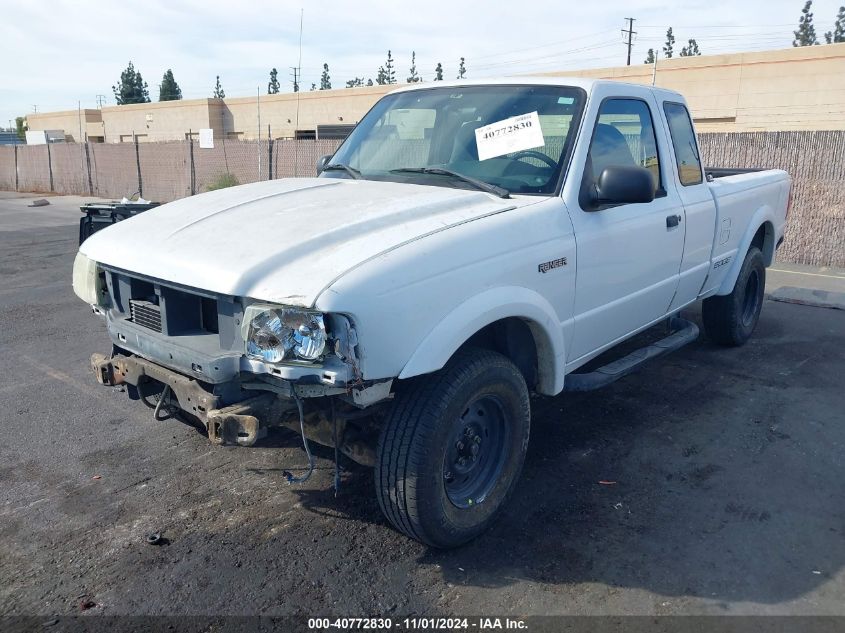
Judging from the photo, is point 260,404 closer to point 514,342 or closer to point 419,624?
point 419,624

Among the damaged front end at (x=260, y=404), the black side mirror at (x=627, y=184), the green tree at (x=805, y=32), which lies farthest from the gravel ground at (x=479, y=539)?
the green tree at (x=805, y=32)

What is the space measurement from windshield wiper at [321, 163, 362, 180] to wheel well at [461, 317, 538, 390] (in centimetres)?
137

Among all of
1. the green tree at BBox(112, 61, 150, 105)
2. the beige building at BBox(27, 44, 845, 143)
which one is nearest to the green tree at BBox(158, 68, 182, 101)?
the green tree at BBox(112, 61, 150, 105)

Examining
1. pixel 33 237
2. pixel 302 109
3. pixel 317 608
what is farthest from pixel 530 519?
pixel 302 109

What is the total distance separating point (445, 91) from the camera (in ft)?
15.0

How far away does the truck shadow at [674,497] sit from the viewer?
10.5 feet

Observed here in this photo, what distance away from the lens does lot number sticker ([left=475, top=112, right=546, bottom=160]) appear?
393 cm

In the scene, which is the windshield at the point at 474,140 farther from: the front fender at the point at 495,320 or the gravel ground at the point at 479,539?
the gravel ground at the point at 479,539

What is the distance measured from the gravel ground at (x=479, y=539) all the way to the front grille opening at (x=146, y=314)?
1.00m

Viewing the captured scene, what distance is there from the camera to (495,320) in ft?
10.6

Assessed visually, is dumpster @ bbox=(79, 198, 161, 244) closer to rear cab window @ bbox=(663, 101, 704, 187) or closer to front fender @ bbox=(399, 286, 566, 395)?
front fender @ bbox=(399, 286, 566, 395)

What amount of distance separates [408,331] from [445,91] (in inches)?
90.4

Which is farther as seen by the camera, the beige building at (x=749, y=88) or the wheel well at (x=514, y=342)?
the beige building at (x=749, y=88)

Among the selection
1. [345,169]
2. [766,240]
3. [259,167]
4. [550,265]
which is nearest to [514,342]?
[550,265]
